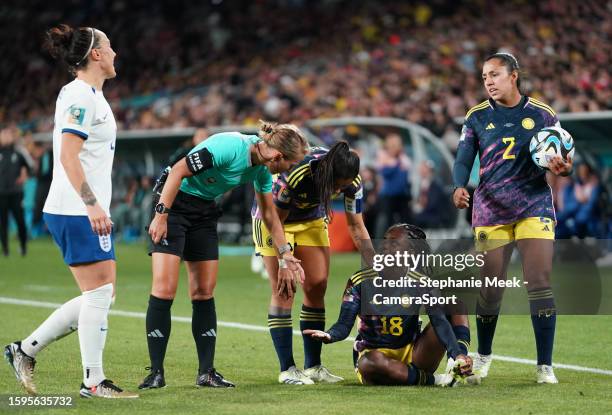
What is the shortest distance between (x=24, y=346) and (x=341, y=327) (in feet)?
6.55

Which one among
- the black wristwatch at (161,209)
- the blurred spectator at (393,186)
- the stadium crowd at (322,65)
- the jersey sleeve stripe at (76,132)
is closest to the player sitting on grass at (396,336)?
the black wristwatch at (161,209)

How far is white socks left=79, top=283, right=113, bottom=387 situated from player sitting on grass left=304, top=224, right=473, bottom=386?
4.46ft

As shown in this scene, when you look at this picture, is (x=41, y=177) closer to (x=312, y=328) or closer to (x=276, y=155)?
(x=312, y=328)

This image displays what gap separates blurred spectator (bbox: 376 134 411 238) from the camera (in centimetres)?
1909

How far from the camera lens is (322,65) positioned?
29.2 metres

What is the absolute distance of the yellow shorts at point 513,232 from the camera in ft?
24.2

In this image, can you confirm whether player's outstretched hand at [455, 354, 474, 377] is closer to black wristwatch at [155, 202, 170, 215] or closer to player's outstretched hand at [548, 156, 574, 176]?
player's outstretched hand at [548, 156, 574, 176]

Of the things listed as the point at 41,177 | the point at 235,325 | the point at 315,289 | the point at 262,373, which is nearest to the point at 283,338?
the point at 315,289

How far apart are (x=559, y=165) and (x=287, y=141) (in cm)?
184

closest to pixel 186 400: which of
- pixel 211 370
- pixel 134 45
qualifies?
pixel 211 370

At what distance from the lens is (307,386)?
7.24 m

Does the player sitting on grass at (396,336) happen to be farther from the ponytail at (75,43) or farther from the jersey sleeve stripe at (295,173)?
the ponytail at (75,43)

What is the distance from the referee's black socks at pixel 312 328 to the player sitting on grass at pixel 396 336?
0.41 metres

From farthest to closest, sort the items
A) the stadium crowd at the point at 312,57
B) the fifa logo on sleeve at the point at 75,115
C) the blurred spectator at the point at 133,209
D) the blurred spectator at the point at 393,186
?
the blurred spectator at the point at 133,209
the stadium crowd at the point at 312,57
the blurred spectator at the point at 393,186
the fifa logo on sleeve at the point at 75,115
